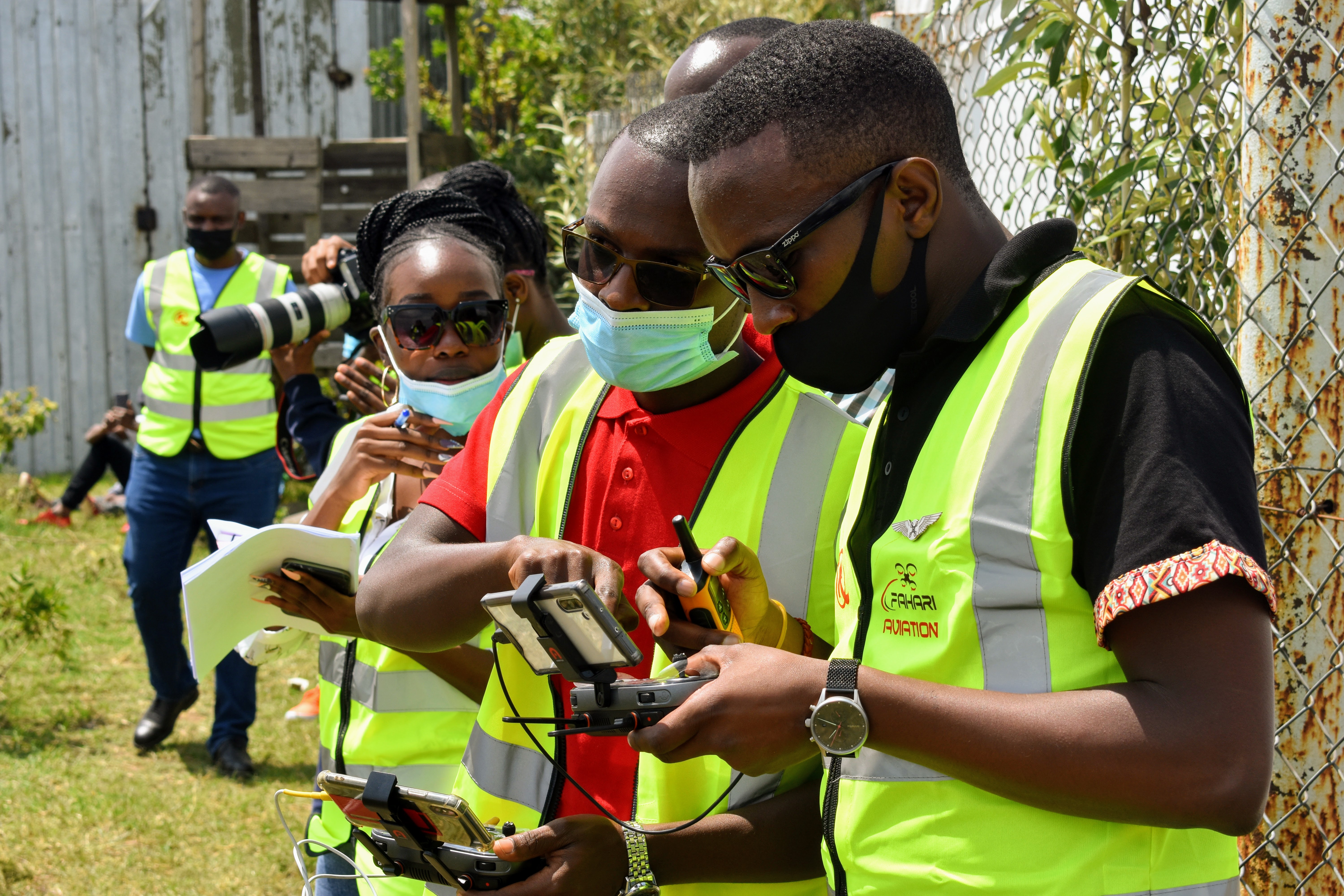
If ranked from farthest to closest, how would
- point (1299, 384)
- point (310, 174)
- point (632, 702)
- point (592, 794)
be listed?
1. point (310, 174)
2. point (1299, 384)
3. point (592, 794)
4. point (632, 702)

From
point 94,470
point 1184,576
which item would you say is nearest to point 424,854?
point 1184,576

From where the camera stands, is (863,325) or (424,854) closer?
(863,325)

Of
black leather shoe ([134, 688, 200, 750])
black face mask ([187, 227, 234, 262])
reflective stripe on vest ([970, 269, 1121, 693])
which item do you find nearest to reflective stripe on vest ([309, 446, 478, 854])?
reflective stripe on vest ([970, 269, 1121, 693])

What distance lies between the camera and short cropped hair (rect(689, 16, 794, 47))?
2715 mm

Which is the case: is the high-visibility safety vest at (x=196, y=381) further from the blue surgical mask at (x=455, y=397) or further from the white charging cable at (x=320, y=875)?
the white charging cable at (x=320, y=875)

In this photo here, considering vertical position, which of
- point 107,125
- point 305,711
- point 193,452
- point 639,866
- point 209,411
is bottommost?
point 305,711

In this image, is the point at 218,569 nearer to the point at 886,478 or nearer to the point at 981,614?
the point at 886,478

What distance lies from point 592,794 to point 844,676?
0.66 metres

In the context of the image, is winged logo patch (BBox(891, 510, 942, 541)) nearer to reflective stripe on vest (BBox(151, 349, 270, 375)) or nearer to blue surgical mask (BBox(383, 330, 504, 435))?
blue surgical mask (BBox(383, 330, 504, 435))

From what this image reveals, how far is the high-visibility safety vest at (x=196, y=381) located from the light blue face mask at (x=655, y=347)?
3907 mm

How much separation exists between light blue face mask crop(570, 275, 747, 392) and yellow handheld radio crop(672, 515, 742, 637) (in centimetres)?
33

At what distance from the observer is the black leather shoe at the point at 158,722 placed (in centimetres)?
539

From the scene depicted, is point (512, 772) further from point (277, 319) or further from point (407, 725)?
point (277, 319)

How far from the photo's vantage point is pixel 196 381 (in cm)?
568
